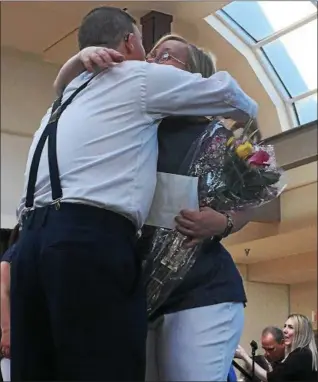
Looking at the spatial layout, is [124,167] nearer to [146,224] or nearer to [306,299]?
[146,224]

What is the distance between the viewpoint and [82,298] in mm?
1569

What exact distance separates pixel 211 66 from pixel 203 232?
523 millimetres

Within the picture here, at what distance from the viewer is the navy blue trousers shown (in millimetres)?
1565

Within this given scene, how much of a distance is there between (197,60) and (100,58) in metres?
0.39

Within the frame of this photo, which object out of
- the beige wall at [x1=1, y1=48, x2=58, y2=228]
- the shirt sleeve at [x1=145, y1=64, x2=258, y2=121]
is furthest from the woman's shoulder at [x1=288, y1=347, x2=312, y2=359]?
the beige wall at [x1=1, y1=48, x2=58, y2=228]

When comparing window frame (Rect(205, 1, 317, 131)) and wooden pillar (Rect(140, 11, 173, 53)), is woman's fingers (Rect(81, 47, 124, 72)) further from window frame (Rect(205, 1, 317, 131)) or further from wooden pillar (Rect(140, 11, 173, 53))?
window frame (Rect(205, 1, 317, 131))

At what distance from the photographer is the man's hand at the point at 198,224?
1771 mm

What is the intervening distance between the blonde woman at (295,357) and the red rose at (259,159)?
44.4 inches

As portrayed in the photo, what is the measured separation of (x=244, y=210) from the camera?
1.92 metres

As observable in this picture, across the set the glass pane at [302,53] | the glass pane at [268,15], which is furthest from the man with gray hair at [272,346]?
the glass pane at [302,53]

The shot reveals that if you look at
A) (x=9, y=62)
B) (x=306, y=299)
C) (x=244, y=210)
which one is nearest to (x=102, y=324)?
(x=244, y=210)

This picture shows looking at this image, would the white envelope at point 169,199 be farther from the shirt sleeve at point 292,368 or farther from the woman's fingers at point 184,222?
the shirt sleeve at point 292,368

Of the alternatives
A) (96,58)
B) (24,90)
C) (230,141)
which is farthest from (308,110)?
(96,58)

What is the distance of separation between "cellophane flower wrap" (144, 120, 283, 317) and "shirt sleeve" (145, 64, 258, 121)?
0.11 metres
